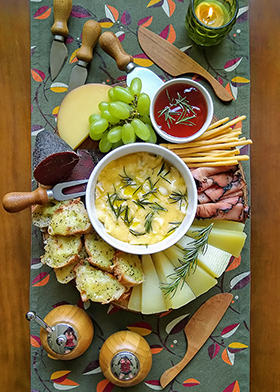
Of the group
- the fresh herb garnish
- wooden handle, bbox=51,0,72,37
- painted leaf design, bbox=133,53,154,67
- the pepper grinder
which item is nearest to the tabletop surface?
wooden handle, bbox=51,0,72,37

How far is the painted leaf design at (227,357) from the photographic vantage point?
Answer: 1.69 metres

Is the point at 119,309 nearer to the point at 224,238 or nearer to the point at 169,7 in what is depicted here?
the point at 224,238

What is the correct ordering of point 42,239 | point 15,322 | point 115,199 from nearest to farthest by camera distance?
point 115,199 < point 42,239 < point 15,322

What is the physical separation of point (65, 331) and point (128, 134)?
878mm

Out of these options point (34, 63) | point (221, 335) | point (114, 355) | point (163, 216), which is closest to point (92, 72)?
point (34, 63)

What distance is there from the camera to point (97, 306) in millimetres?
1654

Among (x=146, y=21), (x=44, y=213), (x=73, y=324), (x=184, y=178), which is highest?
(x=146, y=21)

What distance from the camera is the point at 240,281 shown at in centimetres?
169

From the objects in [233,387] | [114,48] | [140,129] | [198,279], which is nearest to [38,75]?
[114,48]

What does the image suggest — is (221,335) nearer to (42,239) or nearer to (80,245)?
(80,245)

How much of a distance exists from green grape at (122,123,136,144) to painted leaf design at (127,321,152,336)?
2.85 ft

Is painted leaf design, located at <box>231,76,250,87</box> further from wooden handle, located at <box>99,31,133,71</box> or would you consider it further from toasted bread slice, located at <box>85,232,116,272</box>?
toasted bread slice, located at <box>85,232,116,272</box>

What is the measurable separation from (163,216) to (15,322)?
3.16 ft

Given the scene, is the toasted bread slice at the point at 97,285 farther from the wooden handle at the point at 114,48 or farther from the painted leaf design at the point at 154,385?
the wooden handle at the point at 114,48
